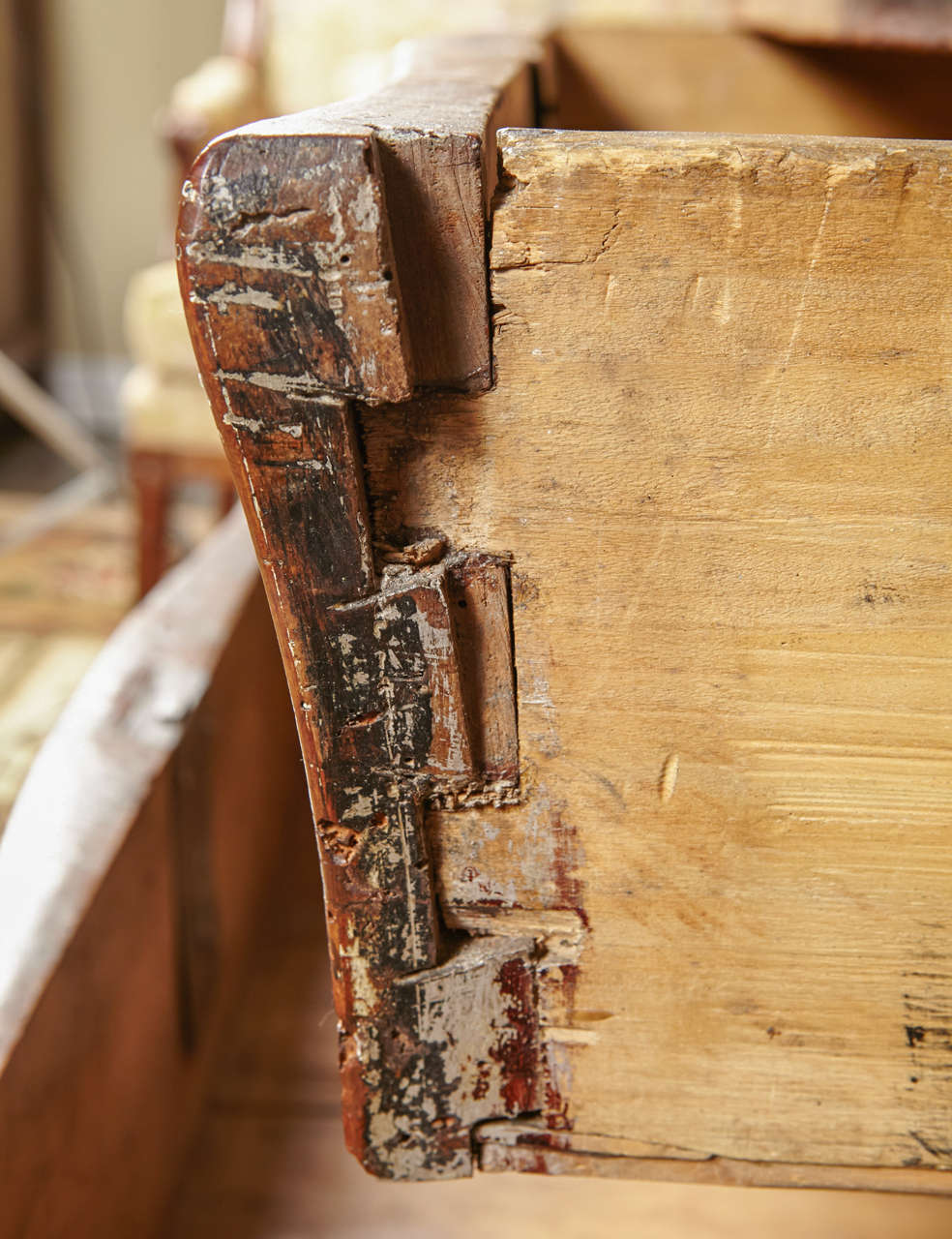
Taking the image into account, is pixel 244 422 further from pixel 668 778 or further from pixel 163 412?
pixel 163 412

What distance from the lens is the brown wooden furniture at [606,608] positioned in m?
0.38

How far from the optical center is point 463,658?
0.45 m

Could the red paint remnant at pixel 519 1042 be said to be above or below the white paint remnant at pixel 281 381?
below

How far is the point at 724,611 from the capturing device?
440 mm

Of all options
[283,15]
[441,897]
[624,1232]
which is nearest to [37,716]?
[624,1232]

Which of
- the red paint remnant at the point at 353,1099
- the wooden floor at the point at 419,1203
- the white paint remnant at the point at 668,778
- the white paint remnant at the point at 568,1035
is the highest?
the white paint remnant at the point at 668,778

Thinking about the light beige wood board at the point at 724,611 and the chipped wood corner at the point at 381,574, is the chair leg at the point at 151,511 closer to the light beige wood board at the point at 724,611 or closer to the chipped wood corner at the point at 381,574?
the chipped wood corner at the point at 381,574

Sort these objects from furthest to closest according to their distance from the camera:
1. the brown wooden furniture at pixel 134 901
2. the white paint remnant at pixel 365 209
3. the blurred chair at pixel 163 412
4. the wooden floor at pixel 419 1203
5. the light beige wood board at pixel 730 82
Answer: the blurred chair at pixel 163 412 < the light beige wood board at pixel 730 82 < the wooden floor at pixel 419 1203 < the brown wooden furniture at pixel 134 901 < the white paint remnant at pixel 365 209

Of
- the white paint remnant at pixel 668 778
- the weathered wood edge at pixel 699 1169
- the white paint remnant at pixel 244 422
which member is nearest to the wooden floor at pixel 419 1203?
the weathered wood edge at pixel 699 1169

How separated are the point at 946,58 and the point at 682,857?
93 cm

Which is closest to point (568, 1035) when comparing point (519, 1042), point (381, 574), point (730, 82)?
point (519, 1042)

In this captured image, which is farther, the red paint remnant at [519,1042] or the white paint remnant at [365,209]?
the red paint remnant at [519,1042]

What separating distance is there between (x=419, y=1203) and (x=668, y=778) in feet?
1.80

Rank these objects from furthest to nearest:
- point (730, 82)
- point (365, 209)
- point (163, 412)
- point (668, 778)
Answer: point (163, 412) < point (730, 82) < point (668, 778) < point (365, 209)
